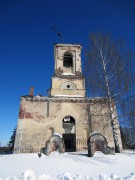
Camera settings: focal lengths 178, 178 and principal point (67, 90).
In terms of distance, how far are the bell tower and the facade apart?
123 millimetres

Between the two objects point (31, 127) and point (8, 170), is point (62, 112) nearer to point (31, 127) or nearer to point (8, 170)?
point (31, 127)

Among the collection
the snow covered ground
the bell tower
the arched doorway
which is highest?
the bell tower

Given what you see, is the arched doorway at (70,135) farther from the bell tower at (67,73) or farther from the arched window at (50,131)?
the bell tower at (67,73)

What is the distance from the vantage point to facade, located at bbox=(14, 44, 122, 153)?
18109 millimetres

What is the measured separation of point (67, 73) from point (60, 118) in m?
6.75

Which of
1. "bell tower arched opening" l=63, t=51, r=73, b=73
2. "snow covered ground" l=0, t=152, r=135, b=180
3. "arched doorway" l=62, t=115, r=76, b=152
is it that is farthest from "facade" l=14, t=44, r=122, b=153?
"snow covered ground" l=0, t=152, r=135, b=180

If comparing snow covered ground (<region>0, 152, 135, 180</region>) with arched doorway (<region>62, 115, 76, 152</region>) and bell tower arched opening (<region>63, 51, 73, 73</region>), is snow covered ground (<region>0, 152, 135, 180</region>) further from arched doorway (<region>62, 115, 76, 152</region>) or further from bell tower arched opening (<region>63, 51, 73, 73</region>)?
bell tower arched opening (<region>63, 51, 73, 73</region>)

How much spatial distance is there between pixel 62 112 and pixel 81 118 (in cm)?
219

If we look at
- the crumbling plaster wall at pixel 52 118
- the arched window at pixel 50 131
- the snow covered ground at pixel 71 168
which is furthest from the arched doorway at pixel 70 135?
the snow covered ground at pixel 71 168

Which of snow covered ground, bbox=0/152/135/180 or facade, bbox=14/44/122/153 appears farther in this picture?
facade, bbox=14/44/122/153

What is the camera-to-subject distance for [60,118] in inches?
766

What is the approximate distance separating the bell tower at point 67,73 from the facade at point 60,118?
0.12 meters

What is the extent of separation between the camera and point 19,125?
1855 cm

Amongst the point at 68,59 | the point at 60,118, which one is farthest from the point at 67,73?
the point at 60,118
